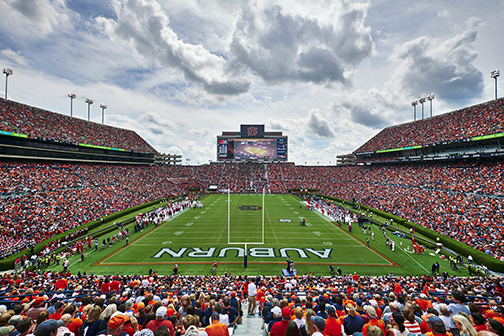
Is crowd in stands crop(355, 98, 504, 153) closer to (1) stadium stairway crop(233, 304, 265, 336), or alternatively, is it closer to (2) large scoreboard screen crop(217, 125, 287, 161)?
(2) large scoreboard screen crop(217, 125, 287, 161)

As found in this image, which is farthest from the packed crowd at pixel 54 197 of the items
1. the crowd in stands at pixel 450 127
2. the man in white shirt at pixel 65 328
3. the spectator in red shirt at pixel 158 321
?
the crowd in stands at pixel 450 127

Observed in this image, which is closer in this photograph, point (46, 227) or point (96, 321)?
point (96, 321)

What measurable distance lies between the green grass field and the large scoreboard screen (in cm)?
4565

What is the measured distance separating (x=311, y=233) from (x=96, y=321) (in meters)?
22.8

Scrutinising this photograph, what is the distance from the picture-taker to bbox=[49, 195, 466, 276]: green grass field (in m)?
15.9

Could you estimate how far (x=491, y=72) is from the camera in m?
36.9

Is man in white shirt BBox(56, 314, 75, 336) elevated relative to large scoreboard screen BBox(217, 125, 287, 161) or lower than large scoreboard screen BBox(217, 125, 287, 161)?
lower

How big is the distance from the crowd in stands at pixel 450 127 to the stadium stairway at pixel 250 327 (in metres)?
40.2

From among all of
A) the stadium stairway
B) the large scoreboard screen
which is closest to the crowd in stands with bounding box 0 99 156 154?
the large scoreboard screen

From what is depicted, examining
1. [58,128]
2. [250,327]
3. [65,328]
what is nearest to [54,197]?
[58,128]

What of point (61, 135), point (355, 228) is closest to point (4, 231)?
point (61, 135)

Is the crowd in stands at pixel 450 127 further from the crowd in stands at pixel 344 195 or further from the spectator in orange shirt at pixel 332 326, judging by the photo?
the spectator in orange shirt at pixel 332 326

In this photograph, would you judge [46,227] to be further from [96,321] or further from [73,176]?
[96,321]

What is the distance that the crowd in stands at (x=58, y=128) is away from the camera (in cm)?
3503
